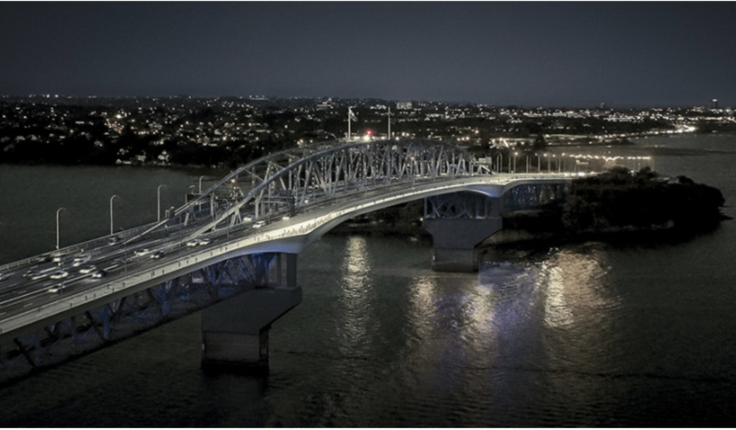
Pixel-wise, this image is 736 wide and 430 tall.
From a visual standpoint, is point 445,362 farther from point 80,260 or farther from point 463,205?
point 463,205

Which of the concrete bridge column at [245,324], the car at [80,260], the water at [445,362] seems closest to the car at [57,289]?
the car at [80,260]

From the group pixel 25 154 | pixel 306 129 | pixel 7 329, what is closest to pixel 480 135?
pixel 306 129

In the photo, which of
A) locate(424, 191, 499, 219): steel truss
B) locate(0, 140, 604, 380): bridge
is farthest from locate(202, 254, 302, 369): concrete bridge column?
locate(424, 191, 499, 219): steel truss

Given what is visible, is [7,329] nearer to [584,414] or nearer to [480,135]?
[584,414]

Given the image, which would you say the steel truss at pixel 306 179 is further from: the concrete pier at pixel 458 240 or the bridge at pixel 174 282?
the concrete pier at pixel 458 240

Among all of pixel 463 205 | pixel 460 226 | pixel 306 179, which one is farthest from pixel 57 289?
pixel 463 205

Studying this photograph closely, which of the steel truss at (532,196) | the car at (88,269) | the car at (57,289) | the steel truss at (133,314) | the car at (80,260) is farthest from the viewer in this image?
the steel truss at (532,196)
